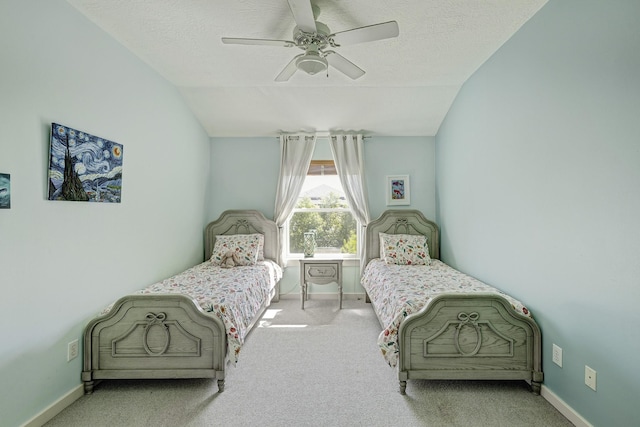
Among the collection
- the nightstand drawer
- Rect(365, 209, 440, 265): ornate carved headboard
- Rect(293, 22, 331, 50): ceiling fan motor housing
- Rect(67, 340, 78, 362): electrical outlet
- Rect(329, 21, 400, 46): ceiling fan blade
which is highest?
Rect(293, 22, 331, 50): ceiling fan motor housing

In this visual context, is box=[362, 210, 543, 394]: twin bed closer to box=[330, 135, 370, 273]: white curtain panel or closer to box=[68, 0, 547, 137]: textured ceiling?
box=[68, 0, 547, 137]: textured ceiling

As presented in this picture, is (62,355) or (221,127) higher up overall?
(221,127)

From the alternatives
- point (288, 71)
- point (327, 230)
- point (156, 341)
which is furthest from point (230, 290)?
point (327, 230)

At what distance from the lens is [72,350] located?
199cm

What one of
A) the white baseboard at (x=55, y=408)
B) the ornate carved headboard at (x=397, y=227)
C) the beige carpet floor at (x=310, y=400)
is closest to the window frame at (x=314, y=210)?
the ornate carved headboard at (x=397, y=227)

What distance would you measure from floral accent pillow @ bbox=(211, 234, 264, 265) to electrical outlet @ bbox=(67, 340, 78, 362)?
1.74 m

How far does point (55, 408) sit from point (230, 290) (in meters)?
1.25

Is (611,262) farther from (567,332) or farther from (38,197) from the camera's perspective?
(38,197)

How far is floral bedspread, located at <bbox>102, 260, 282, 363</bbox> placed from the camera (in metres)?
2.19

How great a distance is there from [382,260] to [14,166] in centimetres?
347

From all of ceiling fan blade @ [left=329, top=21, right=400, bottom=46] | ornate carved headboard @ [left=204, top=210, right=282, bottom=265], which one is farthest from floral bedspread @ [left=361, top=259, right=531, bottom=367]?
ceiling fan blade @ [left=329, top=21, right=400, bottom=46]

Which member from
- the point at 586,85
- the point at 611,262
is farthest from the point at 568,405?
the point at 586,85

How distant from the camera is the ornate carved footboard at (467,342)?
2.04m

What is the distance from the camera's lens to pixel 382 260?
3904 mm
